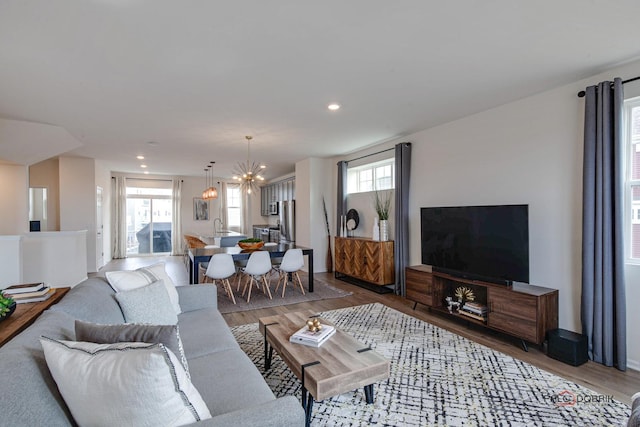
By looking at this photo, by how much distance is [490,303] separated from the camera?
11.0 ft

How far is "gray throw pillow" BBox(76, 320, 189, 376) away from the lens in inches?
51.3

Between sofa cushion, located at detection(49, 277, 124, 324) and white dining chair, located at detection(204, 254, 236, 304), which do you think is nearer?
sofa cushion, located at detection(49, 277, 124, 324)

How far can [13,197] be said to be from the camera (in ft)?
18.2

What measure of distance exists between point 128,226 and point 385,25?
10160mm

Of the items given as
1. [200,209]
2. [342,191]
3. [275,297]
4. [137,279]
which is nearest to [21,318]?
[137,279]

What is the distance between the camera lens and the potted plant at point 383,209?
5406 mm

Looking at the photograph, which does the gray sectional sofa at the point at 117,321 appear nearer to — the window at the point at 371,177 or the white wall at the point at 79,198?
the window at the point at 371,177

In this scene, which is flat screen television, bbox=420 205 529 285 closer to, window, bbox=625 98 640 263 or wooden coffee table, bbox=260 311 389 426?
window, bbox=625 98 640 263

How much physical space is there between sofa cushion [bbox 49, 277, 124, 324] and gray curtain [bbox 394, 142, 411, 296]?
3.99m

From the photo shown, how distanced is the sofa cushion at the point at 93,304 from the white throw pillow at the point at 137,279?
0.18ft

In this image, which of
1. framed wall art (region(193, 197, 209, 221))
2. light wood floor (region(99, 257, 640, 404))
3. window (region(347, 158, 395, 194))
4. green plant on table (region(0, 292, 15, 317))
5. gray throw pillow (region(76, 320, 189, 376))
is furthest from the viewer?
framed wall art (region(193, 197, 209, 221))

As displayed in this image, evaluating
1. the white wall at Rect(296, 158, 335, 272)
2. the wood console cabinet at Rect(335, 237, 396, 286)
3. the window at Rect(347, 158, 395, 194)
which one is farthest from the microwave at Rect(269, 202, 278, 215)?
the wood console cabinet at Rect(335, 237, 396, 286)

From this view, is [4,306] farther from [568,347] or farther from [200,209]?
[200,209]

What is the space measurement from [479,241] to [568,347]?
1.25m
